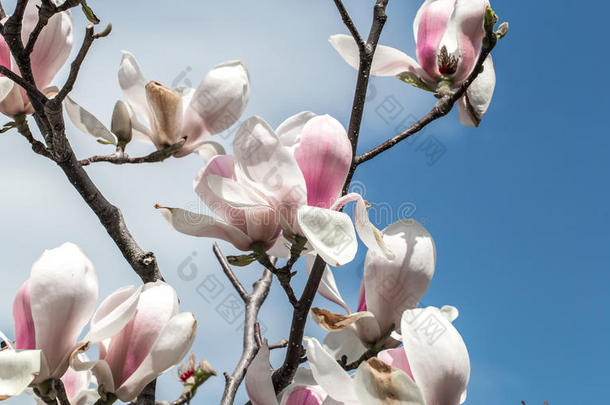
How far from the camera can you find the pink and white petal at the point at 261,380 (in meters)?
0.91

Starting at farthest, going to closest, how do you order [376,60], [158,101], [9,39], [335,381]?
[376,60]
[158,101]
[9,39]
[335,381]

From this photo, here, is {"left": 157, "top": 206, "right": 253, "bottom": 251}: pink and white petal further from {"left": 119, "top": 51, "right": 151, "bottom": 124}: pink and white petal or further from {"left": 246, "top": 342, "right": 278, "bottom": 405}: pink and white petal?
{"left": 119, "top": 51, "right": 151, "bottom": 124}: pink and white petal

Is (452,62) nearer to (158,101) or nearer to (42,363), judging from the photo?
(158,101)

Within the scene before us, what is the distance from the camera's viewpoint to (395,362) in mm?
833

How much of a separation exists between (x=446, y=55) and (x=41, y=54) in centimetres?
78

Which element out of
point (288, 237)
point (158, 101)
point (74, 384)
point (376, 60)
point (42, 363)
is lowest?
point (74, 384)

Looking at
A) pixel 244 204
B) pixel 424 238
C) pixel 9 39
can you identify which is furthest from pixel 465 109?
pixel 9 39

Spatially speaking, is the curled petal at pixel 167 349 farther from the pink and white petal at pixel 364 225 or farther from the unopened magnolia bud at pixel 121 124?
the unopened magnolia bud at pixel 121 124

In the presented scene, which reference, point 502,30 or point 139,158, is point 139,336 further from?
point 502,30

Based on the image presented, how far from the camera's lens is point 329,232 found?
78 cm

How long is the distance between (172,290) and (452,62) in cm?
75

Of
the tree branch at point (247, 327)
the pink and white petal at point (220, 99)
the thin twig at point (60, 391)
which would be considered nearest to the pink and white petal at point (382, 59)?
the pink and white petal at point (220, 99)

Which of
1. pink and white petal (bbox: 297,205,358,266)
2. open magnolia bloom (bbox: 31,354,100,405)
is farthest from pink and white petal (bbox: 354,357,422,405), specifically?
open magnolia bloom (bbox: 31,354,100,405)

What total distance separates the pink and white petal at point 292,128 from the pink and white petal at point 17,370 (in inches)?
17.2
